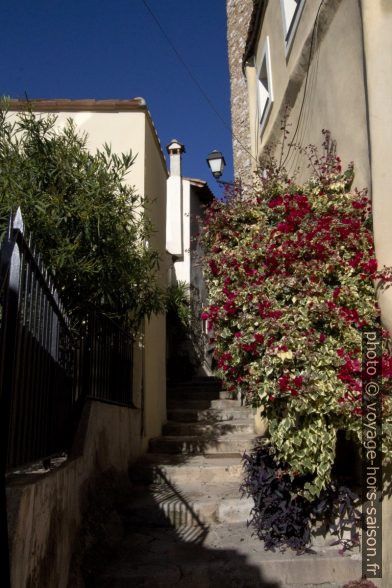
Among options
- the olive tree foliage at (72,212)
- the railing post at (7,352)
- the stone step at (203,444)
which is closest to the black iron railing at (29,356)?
the railing post at (7,352)

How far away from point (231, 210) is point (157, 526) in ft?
10.7

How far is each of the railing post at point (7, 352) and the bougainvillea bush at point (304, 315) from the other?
188 cm

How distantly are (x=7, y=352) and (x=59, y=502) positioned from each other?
1.40 meters

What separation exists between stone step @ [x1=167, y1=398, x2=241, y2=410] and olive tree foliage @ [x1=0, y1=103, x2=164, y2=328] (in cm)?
436

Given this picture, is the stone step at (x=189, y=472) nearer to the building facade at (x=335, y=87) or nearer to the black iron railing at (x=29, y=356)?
the black iron railing at (x=29, y=356)

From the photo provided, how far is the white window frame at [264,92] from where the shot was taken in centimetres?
761

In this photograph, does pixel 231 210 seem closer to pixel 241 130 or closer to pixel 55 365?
pixel 55 365

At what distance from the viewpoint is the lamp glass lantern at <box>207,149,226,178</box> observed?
9.41m

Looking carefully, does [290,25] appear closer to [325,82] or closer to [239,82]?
[325,82]

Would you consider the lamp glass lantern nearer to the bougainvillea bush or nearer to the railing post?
the bougainvillea bush


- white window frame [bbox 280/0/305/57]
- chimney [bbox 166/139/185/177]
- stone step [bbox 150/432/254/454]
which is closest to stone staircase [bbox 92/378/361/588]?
stone step [bbox 150/432/254/454]

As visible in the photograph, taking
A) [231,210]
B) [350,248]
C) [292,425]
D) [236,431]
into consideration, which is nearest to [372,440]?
[292,425]

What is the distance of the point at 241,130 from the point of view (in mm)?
13492

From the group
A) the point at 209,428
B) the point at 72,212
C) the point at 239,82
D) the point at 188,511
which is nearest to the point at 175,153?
the point at 239,82
